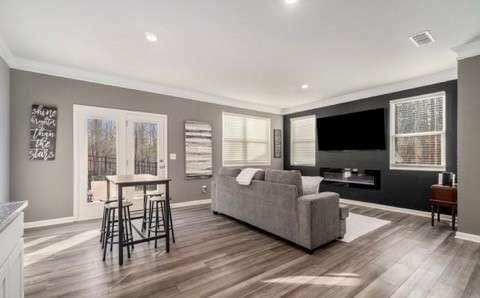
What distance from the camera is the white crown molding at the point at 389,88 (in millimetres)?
4245

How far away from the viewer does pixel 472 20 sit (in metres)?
2.62

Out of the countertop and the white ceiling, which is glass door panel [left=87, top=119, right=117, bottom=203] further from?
the countertop

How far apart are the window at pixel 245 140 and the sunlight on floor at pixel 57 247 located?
3.42 metres

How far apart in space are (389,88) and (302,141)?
8.81 ft

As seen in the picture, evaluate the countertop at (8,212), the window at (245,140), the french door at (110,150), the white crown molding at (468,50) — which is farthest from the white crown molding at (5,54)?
the white crown molding at (468,50)

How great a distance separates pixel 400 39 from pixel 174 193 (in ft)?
16.2

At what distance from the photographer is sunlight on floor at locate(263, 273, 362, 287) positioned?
7.07ft

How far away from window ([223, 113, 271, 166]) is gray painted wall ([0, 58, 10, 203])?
414cm

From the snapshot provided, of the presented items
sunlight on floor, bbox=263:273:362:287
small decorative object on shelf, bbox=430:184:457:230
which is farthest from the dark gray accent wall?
sunlight on floor, bbox=263:273:362:287

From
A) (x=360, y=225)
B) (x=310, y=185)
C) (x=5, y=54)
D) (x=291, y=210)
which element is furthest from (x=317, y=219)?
(x=5, y=54)

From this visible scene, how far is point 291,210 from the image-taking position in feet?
9.75

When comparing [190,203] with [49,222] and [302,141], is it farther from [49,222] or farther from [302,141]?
[302,141]

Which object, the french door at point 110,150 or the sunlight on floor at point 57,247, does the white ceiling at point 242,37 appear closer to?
the french door at point 110,150

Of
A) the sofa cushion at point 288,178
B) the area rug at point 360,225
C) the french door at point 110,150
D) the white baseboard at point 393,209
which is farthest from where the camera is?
the white baseboard at point 393,209
